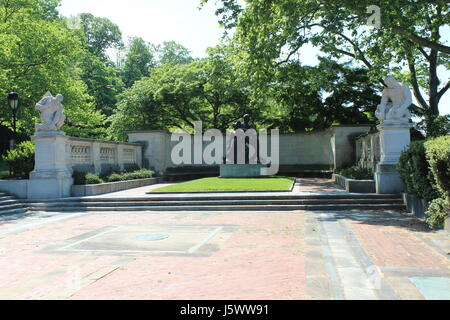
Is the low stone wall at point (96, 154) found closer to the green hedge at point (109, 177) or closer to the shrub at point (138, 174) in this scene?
the green hedge at point (109, 177)

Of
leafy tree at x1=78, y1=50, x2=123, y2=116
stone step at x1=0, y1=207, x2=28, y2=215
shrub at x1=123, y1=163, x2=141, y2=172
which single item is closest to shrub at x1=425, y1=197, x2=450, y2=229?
stone step at x1=0, y1=207, x2=28, y2=215

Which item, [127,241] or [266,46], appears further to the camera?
[266,46]

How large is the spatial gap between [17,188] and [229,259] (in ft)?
40.4

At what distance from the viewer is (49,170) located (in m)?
15.7

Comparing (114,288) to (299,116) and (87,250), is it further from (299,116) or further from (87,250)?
(299,116)

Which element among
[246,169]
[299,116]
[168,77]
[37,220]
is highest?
[168,77]

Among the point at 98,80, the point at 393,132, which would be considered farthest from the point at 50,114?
the point at 98,80

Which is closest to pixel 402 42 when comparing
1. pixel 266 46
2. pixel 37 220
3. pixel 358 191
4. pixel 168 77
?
pixel 266 46

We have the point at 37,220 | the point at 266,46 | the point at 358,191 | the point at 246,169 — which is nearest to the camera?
the point at 37,220

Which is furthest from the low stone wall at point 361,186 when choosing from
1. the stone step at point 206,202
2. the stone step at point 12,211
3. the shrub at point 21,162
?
the shrub at point 21,162

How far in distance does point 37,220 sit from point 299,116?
73.3 ft

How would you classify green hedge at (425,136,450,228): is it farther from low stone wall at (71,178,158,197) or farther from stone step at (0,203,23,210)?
stone step at (0,203,23,210)

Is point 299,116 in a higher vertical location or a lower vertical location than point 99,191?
higher

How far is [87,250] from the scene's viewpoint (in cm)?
762
